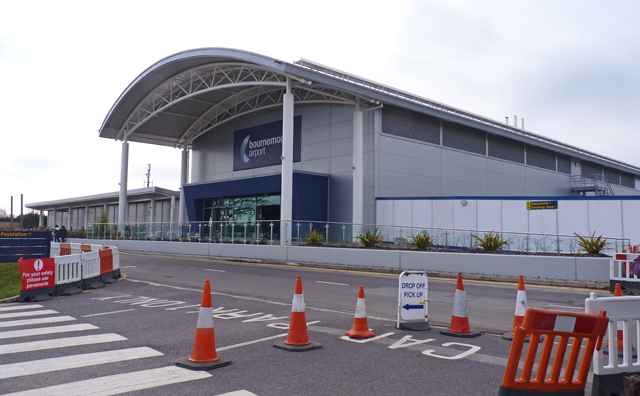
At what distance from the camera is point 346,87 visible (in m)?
27.9

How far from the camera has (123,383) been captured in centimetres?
542

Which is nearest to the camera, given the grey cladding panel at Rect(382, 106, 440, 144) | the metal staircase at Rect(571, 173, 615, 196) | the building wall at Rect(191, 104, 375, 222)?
the building wall at Rect(191, 104, 375, 222)

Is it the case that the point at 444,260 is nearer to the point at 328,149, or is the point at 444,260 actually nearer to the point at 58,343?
the point at 58,343

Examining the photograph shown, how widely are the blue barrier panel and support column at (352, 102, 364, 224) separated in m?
16.1

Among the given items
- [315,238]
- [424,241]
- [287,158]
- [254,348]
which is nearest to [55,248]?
[287,158]

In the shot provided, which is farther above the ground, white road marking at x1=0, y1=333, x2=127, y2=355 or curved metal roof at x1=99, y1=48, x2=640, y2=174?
curved metal roof at x1=99, y1=48, x2=640, y2=174

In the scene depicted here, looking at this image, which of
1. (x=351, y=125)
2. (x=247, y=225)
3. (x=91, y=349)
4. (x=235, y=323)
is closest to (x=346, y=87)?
(x=351, y=125)

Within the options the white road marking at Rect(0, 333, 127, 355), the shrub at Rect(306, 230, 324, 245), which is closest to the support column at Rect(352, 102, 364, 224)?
the shrub at Rect(306, 230, 324, 245)

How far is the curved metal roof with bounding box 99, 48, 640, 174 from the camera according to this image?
2872 cm

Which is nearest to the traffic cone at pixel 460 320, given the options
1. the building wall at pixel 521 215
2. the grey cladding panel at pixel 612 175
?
the building wall at pixel 521 215

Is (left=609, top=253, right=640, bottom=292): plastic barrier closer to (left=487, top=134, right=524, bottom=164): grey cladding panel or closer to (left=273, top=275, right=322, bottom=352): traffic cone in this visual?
Answer: (left=273, top=275, right=322, bottom=352): traffic cone

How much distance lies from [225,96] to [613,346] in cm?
3681

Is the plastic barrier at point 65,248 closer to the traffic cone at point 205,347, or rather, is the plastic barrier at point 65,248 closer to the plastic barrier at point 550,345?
the traffic cone at point 205,347

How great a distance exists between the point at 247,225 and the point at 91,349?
68.5 feet
